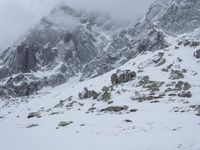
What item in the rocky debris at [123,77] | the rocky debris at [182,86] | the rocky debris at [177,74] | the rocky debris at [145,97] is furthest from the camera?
the rocky debris at [123,77]

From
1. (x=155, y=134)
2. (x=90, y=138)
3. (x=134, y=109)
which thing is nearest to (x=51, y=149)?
(x=90, y=138)

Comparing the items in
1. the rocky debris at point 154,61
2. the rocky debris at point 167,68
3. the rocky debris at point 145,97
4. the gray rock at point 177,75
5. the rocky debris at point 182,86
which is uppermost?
the rocky debris at point 154,61

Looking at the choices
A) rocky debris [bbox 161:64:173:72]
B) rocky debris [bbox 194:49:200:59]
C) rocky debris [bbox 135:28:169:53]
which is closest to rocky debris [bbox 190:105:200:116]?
rocky debris [bbox 161:64:173:72]

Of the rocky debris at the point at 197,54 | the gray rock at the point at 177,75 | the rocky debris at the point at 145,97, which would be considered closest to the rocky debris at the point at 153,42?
the rocky debris at the point at 197,54

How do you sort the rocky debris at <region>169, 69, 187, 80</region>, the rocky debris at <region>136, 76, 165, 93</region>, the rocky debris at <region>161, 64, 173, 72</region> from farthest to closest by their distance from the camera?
the rocky debris at <region>161, 64, 173, 72</region>
the rocky debris at <region>169, 69, 187, 80</region>
the rocky debris at <region>136, 76, 165, 93</region>

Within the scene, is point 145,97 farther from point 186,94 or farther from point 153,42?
point 153,42

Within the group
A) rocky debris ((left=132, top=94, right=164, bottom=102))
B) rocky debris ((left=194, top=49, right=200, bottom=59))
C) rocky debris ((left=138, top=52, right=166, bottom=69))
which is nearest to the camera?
rocky debris ((left=132, top=94, right=164, bottom=102))

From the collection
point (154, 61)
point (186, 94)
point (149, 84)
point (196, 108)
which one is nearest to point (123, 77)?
point (154, 61)

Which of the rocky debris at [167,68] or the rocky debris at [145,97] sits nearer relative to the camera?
the rocky debris at [145,97]

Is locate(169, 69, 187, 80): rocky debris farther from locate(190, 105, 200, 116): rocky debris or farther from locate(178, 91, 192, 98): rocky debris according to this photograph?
locate(190, 105, 200, 116): rocky debris

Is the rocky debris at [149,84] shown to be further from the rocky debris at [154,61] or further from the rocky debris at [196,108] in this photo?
the rocky debris at [196,108]

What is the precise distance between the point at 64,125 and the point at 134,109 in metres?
9.98

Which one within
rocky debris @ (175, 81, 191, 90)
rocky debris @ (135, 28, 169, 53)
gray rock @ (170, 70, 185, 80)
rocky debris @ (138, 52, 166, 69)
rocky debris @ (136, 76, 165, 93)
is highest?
rocky debris @ (135, 28, 169, 53)

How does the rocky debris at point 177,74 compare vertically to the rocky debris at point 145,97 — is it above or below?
above
